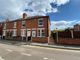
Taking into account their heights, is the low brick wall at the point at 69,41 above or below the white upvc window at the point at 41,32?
below

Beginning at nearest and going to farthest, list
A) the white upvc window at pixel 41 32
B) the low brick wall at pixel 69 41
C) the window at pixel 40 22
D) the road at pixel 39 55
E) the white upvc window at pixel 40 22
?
the road at pixel 39 55, the low brick wall at pixel 69 41, the white upvc window at pixel 41 32, the white upvc window at pixel 40 22, the window at pixel 40 22

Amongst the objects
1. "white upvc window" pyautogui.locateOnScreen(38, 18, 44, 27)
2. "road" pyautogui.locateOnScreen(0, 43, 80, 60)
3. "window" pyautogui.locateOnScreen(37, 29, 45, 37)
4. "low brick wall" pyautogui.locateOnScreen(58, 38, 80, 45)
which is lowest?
"road" pyautogui.locateOnScreen(0, 43, 80, 60)

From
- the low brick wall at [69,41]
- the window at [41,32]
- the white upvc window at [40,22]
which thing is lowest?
the low brick wall at [69,41]

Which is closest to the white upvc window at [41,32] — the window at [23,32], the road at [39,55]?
the window at [23,32]

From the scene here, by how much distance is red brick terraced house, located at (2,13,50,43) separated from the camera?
42.8 m

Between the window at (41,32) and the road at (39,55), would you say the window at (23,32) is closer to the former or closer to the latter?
the window at (41,32)

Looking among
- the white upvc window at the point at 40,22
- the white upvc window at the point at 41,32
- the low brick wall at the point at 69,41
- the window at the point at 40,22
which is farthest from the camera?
the window at the point at 40,22

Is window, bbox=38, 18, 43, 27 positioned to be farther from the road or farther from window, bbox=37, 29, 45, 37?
the road

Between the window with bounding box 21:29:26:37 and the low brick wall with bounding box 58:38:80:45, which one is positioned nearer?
the low brick wall with bounding box 58:38:80:45

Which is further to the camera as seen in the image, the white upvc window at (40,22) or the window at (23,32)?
the window at (23,32)

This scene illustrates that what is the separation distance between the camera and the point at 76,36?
3278 centimetres

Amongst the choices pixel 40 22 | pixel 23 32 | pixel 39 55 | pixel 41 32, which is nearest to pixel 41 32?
pixel 41 32

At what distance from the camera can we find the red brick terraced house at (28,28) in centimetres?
4284

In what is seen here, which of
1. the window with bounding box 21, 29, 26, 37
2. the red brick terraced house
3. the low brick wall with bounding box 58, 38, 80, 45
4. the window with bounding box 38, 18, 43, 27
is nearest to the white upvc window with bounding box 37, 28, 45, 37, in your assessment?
the red brick terraced house
